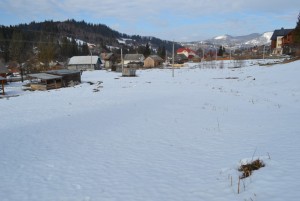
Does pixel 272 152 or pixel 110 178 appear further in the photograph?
pixel 272 152

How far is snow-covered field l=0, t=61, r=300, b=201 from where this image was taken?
675 centimetres

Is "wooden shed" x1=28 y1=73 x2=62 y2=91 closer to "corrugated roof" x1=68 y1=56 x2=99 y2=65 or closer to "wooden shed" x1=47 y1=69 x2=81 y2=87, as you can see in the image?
"wooden shed" x1=47 y1=69 x2=81 y2=87

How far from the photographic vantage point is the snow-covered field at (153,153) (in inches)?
266

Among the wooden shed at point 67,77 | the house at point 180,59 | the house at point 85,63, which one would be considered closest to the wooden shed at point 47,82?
the wooden shed at point 67,77

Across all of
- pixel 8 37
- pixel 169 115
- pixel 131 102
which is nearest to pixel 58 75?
pixel 131 102

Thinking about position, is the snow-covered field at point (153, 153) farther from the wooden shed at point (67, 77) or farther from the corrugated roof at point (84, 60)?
the corrugated roof at point (84, 60)

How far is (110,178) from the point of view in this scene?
7.73 metres

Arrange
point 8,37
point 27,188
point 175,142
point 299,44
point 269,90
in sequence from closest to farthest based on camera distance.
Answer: point 27,188
point 175,142
point 269,90
point 299,44
point 8,37

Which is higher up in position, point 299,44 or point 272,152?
point 299,44

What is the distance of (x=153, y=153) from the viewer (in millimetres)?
9719

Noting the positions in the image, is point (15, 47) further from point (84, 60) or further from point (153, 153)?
point (153, 153)

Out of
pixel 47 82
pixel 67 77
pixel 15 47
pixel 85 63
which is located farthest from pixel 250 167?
pixel 15 47

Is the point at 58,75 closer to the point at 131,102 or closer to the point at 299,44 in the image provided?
the point at 131,102

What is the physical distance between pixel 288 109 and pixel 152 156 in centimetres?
1013
